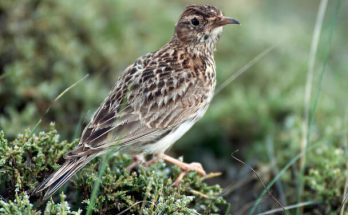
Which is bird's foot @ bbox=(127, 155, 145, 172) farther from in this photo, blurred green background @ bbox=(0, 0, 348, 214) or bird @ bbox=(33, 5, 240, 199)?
blurred green background @ bbox=(0, 0, 348, 214)

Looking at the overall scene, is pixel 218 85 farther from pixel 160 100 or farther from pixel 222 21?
pixel 160 100

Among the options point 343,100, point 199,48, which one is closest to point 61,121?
point 199,48

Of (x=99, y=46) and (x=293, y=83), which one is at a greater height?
(x=99, y=46)

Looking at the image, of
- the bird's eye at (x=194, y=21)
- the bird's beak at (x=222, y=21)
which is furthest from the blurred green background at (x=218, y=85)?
the bird's eye at (x=194, y=21)

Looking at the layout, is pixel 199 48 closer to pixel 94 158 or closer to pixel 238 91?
pixel 94 158

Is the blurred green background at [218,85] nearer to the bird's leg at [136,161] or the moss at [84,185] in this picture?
the bird's leg at [136,161]

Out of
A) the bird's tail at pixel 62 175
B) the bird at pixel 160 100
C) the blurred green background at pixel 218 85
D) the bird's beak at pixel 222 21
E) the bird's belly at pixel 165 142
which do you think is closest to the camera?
the bird's tail at pixel 62 175

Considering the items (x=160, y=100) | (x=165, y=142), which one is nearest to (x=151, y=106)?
(x=160, y=100)

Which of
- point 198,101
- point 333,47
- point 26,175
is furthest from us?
point 333,47
